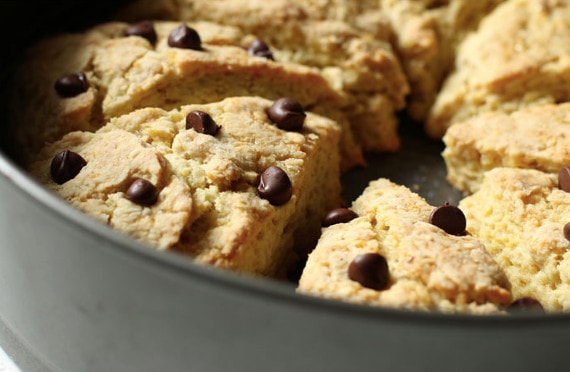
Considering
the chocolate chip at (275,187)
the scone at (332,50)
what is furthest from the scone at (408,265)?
the scone at (332,50)

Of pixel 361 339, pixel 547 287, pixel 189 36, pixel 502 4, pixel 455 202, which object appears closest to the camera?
pixel 361 339

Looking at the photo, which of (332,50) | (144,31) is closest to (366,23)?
(332,50)

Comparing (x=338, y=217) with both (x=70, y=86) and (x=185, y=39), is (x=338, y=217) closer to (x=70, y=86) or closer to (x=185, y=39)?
(x=185, y=39)

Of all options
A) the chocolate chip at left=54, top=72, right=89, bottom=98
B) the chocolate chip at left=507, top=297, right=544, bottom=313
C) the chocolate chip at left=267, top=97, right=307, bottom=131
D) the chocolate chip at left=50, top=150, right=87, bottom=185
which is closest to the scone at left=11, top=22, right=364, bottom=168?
the chocolate chip at left=54, top=72, right=89, bottom=98

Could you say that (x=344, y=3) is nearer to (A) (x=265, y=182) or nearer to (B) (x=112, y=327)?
(A) (x=265, y=182)

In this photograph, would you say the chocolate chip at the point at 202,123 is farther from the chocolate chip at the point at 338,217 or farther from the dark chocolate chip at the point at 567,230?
the dark chocolate chip at the point at 567,230

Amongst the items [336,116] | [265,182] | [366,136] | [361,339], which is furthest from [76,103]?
[361,339]

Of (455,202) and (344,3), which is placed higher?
(344,3)
